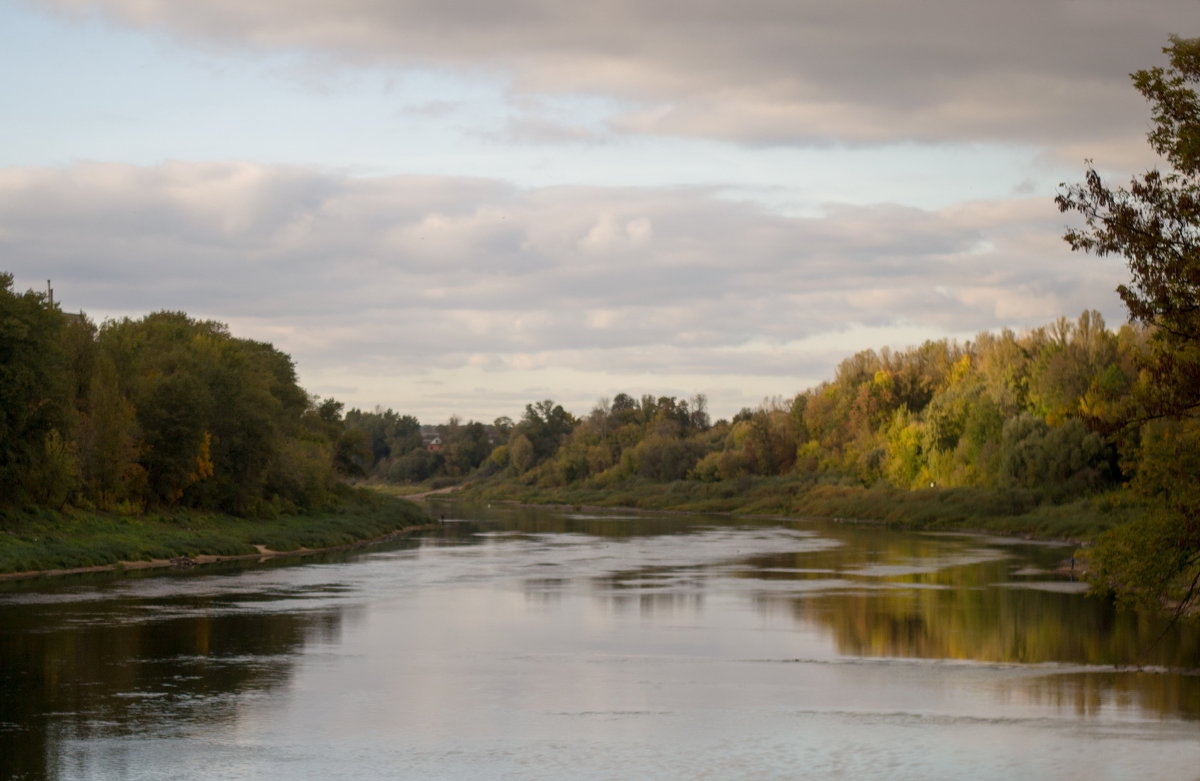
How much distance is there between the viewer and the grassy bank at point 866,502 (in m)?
69.8

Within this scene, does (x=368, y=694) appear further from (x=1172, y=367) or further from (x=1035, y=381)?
(x=1035, y=381)

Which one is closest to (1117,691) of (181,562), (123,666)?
(123,666)

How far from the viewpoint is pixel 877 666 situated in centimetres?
2561

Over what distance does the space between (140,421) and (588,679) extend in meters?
41.6

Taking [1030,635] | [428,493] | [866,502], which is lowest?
[1030,635]

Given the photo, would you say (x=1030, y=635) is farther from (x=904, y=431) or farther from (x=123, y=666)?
(x=904, y=431)

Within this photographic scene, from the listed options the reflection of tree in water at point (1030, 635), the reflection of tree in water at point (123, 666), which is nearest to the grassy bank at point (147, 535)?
the reflection of tree in water at point (123, 666)

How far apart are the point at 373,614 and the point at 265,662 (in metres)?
9.16

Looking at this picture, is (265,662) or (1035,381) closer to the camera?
(265,662)

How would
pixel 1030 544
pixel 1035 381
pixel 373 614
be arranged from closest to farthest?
pixel 373 614 < pixel 1030 544 < pixel 1035 381

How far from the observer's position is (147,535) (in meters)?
51.8

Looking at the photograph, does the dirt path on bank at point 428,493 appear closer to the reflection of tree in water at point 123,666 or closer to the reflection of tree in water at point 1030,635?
the reflection of tree in water at point 1030,635

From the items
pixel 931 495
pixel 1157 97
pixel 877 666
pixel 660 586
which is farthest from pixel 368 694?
pixel 931 495

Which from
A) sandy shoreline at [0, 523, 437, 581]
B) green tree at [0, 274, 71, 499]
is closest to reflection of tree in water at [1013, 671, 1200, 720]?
sandy shoreline at [0, 523, 437, 581]
